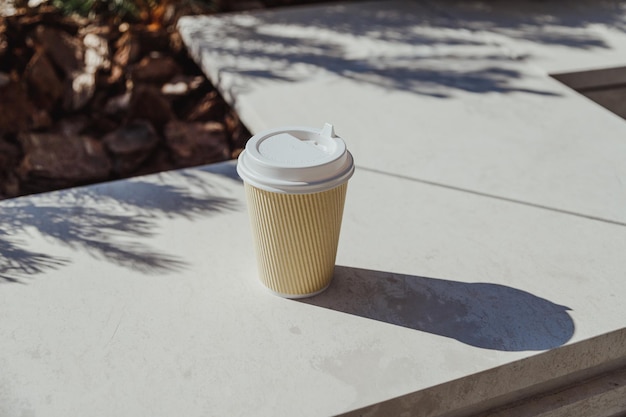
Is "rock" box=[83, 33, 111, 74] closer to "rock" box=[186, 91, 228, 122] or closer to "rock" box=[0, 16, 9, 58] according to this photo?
"rock" box=[0, 16, 9, 58]

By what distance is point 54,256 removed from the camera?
238 cm

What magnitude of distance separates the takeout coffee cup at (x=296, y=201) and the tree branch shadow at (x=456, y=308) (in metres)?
0.12

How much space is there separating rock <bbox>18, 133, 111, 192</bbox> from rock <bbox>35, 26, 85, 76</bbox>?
0.65 meters

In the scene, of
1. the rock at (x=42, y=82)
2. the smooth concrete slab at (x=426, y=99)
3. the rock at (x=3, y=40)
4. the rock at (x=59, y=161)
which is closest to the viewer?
the smooth concrete slab at (x=426, y=99)

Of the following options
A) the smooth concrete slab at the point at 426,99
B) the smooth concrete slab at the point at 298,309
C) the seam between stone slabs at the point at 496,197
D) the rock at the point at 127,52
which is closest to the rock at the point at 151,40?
the rock at the point at 127,52

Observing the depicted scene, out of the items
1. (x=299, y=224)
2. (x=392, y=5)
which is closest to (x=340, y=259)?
(x=299, y=224)

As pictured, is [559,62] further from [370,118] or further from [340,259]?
[340,259]

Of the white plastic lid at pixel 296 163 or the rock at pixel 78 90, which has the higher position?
the white plastic lid at pixel 296 163

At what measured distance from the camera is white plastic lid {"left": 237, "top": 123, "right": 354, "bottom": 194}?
1899 mm

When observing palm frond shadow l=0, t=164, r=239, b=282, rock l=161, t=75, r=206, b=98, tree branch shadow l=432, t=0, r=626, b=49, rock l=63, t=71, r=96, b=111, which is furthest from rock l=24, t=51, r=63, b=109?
tree branch shadow l=432, t=0, r=626, b=49

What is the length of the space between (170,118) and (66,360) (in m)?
2.21

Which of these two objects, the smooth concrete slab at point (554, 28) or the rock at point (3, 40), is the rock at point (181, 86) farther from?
the smooth concrete slab at point (554, 28)

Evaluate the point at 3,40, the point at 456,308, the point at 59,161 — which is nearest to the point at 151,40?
the point at 3,40

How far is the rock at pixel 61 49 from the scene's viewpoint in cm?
419
